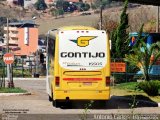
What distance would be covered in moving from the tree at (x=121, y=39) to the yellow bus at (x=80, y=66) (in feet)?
50.6

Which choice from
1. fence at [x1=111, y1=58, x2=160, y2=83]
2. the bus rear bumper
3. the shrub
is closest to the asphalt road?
the bus rear bumper

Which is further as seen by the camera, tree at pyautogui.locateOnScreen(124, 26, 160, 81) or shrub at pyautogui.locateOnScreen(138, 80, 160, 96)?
tree at pyautogui.locateOnScreen(124, 26, 160, 81)

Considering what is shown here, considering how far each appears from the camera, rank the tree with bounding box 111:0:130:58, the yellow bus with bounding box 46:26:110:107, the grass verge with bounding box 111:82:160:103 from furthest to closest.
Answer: the tree with bounding box 111:0:130:58, the grass verge with bounding box 111:82:160:103, the yellow bus with bounding box 46:26:110:107

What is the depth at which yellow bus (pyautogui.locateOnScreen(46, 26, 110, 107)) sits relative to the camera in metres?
21.8

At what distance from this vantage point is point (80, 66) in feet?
71.6

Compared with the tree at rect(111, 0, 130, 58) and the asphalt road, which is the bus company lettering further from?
the tree at rect(111, 0, 130, 58)

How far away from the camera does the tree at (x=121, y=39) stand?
3738cm

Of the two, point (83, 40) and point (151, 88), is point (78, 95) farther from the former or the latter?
point (151, 88)

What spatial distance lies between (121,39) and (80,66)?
16.0 meters

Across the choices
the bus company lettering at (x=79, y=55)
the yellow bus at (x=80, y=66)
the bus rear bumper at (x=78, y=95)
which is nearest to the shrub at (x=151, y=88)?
the yellow bus at (x=80, y=66)

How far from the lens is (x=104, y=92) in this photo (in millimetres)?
21891

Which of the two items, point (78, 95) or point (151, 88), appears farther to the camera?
point (151, 88)

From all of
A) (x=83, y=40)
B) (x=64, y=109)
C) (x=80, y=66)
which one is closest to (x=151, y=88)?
(x=64, y=109)

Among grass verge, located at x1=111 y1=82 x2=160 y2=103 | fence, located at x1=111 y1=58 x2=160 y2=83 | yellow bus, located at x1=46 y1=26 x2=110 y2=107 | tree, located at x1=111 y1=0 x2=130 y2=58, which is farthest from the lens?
tree, located at x1=111 y1=0 x2=130 y2=58
